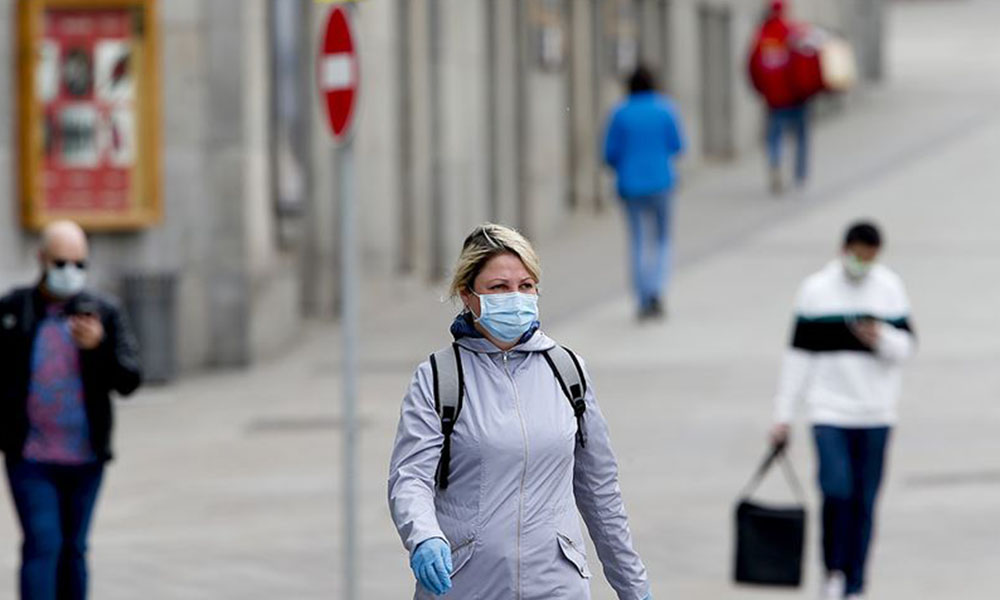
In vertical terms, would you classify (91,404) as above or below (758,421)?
above

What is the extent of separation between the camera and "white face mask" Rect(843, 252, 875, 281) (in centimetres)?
991

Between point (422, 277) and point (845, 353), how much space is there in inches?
472

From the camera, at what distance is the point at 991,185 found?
25.4 meters

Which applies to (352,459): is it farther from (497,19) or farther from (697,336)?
(497,19)

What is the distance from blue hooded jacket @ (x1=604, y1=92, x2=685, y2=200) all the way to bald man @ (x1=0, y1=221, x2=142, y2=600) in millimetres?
9965

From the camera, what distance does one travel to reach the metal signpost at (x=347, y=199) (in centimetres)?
894

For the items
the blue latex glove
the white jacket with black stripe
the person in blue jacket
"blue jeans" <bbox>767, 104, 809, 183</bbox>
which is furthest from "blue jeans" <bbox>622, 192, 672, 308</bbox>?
the blue latex glove

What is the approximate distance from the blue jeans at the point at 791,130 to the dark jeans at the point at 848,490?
15.7m

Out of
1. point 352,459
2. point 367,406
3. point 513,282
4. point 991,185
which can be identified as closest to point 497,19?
point 991,185

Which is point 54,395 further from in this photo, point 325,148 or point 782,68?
point 782,68

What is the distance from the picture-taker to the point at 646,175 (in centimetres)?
1839

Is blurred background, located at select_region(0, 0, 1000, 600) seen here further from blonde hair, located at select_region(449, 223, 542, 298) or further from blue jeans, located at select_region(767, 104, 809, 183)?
blonde hair, located at select_region(449, 223, 542, 298)

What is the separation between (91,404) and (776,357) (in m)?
9.40

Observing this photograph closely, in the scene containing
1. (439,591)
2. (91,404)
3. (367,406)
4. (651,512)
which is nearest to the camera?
(439,591)
